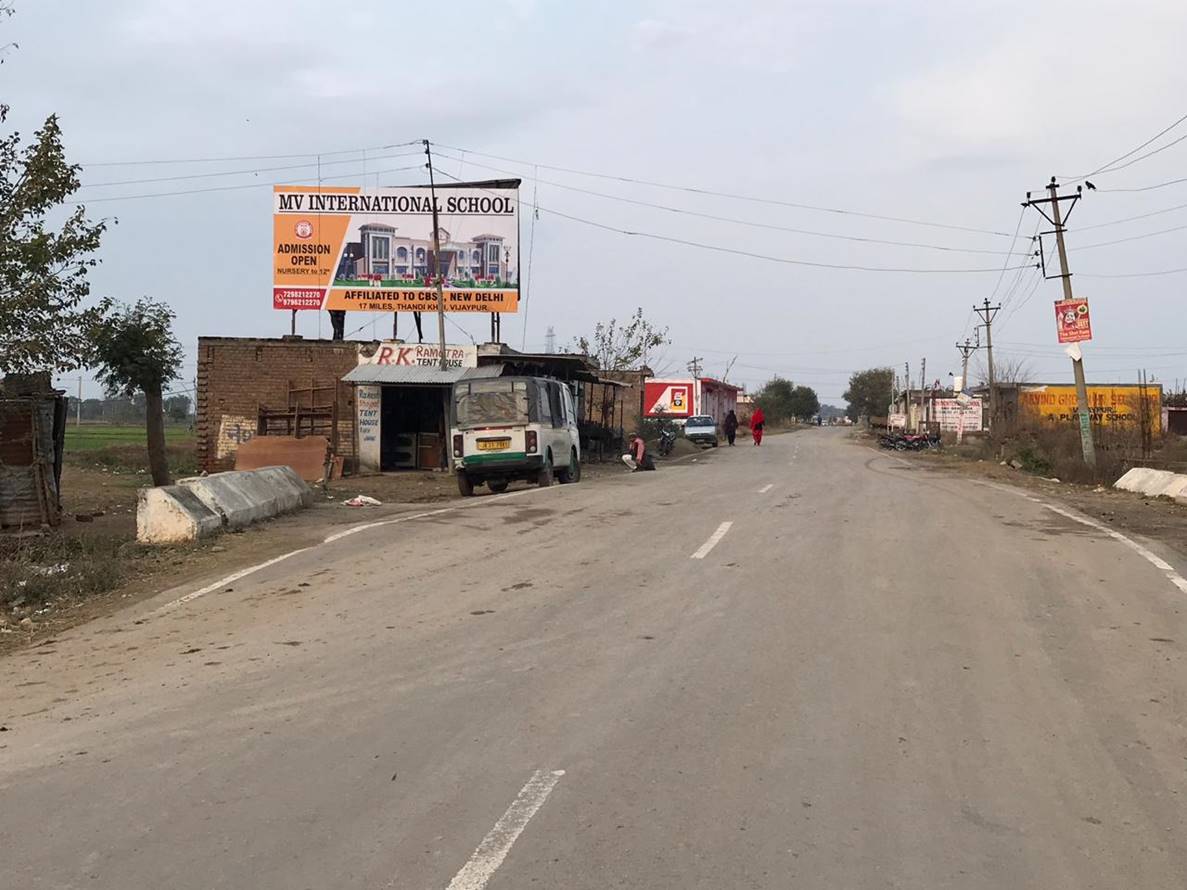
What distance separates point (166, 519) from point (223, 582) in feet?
9.73

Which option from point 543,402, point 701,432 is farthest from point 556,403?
point 701,432

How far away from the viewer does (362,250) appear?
34062mm

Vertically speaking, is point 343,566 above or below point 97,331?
below

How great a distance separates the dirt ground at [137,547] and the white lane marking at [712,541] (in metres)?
4.62

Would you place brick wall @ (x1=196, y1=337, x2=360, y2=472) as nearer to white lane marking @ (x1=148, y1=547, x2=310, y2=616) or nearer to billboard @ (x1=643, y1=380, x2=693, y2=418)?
white lane marking @ (x1=148, y1=547, x2=310, y2=616)

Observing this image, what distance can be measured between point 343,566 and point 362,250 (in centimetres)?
2517

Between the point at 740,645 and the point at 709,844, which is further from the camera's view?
the point at 740,645

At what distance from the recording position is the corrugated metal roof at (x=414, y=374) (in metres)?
27.4

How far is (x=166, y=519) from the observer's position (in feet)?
40.7

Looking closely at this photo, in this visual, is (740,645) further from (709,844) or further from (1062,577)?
(1062,577)

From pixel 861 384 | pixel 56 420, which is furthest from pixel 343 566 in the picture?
pixel 861 384

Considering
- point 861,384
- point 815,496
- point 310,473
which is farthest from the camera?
point 861,384

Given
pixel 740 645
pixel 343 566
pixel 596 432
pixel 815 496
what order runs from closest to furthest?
1. pixel 740 645
2. pixel 343 566
3. pixel 815 496
4. pixel 596 432

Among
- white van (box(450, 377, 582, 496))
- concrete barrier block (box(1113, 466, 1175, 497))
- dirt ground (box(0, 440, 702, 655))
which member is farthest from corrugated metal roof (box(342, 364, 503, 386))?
concrete barrier block (box(1113, 466, 1175, 497))
